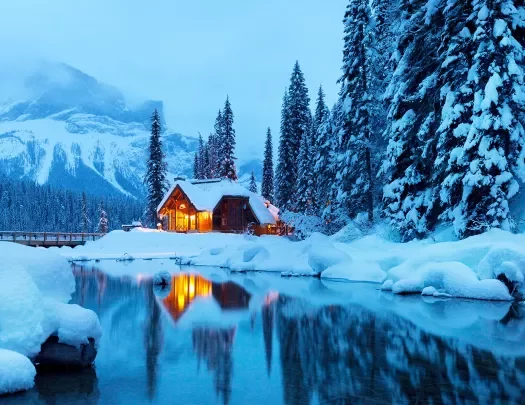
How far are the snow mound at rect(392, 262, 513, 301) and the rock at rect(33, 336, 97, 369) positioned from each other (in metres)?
11.7

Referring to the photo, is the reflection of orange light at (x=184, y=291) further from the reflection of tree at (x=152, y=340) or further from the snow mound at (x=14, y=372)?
the snow mound at (x=14, y=372)

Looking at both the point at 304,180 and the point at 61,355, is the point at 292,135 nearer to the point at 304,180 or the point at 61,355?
the point at 304,180

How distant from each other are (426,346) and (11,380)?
6.90 meters

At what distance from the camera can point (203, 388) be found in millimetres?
6719

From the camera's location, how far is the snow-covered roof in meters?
49.0

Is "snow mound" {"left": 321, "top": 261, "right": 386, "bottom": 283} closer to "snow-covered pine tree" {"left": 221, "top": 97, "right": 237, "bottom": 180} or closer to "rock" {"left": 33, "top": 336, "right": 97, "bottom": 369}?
"rock" {"left": 33, "top": 336, "right": 97, "bottom": 369}

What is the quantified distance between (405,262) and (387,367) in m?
10.8

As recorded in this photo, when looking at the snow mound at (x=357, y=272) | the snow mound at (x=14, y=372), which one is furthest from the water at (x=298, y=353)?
the snow mound at (x=357, y=272)

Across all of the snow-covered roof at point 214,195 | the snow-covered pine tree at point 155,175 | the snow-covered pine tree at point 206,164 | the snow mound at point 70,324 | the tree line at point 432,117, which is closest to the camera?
the snow mound at point 70,324

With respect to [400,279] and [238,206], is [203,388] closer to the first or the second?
[400,279]

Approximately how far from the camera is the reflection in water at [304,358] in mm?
6469

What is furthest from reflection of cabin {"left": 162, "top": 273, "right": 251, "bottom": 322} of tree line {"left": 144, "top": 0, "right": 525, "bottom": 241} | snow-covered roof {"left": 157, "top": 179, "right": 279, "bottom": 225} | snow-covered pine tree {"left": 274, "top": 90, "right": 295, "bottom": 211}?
snow-covered pine tree {"left": 274, "top": 90, "right": 295, "bottom": 211}

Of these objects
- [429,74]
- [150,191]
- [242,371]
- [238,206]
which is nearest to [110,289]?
[242,371]

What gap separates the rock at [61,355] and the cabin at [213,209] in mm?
40823
